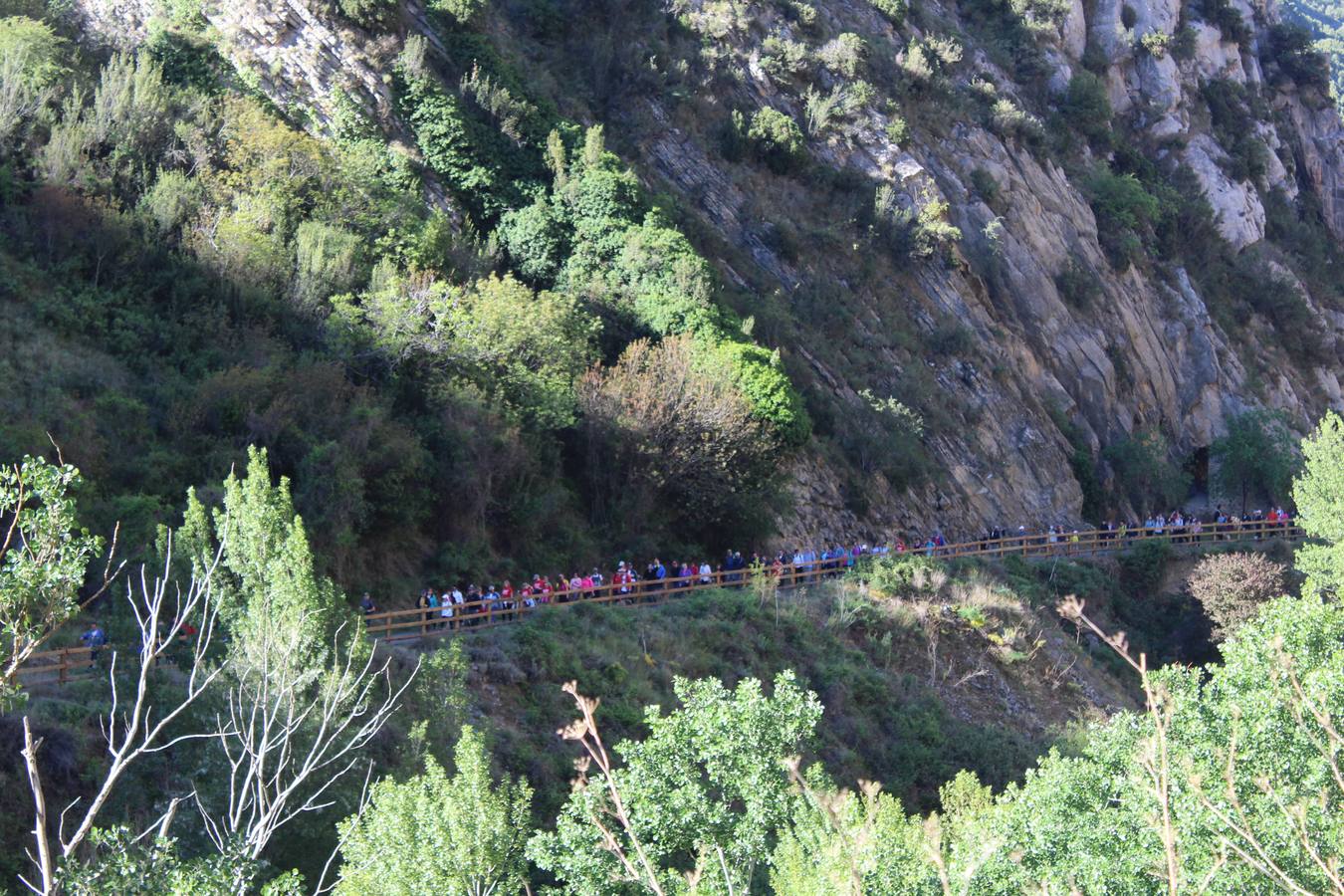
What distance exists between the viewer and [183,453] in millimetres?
24828

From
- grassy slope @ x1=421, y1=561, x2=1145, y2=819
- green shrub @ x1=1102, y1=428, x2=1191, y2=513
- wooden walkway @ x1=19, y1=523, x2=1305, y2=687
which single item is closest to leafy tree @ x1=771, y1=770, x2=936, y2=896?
grassy slope @ x1=421, y1=561, x2=1145, y2=819

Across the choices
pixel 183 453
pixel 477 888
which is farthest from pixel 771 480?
pixel 477 888

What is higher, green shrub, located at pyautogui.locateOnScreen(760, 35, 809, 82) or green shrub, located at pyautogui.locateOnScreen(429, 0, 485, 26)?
green shrub, located at pyautogui.locateOnScreen(760, 35, 809, 82)

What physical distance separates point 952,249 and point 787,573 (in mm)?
19813

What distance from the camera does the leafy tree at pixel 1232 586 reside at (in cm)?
3597

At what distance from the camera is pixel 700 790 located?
1363cm

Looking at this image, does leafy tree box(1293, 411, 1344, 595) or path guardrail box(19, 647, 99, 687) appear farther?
leafy tree box(1293, 411, 1344, 595)

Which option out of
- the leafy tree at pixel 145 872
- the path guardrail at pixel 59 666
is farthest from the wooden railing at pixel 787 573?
the leafy tree at pixel 145 872

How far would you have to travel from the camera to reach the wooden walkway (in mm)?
19266

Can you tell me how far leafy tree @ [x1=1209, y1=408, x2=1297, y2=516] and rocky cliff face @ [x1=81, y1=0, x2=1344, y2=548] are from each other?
315 cm

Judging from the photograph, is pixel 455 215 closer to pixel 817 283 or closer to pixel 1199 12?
pixel 817 283

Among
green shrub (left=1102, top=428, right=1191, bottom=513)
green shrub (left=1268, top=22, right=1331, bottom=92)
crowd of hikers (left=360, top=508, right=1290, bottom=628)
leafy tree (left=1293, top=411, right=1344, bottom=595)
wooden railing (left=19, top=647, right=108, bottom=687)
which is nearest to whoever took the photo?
wooden railing (left=19, top=647, right=108, bottom=687)

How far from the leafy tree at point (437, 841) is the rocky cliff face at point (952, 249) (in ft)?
72.2

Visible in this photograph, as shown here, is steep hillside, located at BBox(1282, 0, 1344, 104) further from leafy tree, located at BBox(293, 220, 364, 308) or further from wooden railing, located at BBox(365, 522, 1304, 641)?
leafy tree, located at BBox(293, 220, 364, 308)
